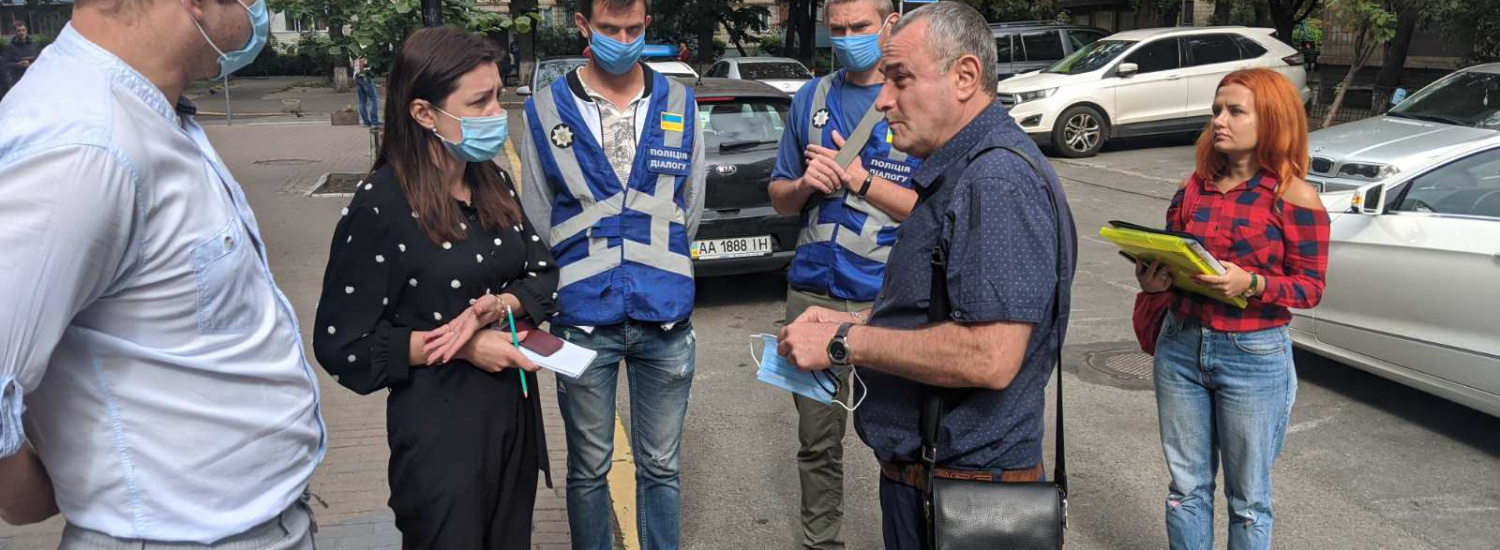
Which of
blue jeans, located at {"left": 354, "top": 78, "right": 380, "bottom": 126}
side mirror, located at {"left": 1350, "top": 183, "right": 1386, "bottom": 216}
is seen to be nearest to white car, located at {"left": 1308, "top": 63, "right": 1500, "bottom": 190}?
side mirror, located at {"left": 1350, "top": 183, "right": 1386, "bottom": 216}

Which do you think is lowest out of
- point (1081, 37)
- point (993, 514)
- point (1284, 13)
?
point (993, 514)

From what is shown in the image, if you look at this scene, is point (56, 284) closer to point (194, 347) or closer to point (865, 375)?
point (194, 347)

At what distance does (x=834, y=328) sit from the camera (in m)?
2.50

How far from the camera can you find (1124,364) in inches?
271

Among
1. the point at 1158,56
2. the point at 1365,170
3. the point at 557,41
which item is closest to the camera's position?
the point at 1365,170

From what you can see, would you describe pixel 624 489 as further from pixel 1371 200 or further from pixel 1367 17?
pixel 1367 17

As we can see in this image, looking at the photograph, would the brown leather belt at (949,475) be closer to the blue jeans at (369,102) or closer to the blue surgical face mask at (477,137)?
the blue surgical face mask at (477,137)

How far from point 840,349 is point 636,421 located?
1364 mm

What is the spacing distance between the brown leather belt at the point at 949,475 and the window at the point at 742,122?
5720 millimetres

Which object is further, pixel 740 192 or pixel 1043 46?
pixel 1043 46

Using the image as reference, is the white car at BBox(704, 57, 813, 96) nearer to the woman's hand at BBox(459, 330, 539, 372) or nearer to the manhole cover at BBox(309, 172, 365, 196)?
the manhole cover at BBox(309, 172, 365, 196)

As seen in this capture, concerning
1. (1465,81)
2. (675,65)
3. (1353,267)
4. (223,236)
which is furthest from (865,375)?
(675,65)

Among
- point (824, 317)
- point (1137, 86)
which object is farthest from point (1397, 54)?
point (824, 317)

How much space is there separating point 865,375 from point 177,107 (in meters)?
1.46
